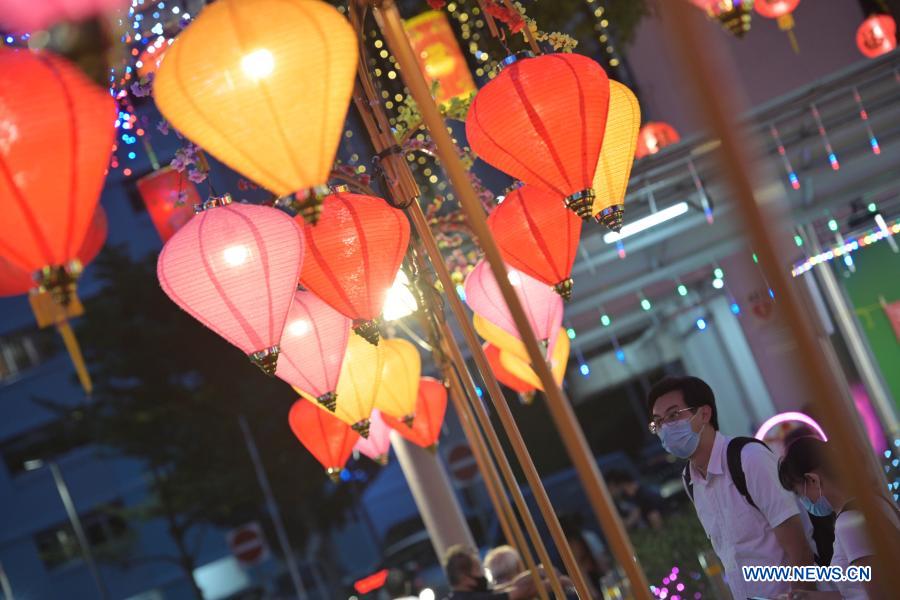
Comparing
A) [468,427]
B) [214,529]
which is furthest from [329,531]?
[468,427]

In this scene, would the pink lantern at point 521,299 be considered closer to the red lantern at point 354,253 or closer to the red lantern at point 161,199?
the red lantern at point 354,253

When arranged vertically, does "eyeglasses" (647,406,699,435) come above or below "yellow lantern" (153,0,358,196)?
below

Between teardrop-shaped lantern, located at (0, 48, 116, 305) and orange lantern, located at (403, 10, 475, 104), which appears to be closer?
teardrop-shaped lantern, located at (0, 48, 116, 305)

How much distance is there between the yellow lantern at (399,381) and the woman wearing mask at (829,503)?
3.41m

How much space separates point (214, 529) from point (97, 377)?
5552mm

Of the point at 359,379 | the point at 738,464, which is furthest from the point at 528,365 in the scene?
the point at 738,464

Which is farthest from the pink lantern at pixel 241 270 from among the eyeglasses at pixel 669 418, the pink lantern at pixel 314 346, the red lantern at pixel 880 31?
the red lantern at pixel 880 31

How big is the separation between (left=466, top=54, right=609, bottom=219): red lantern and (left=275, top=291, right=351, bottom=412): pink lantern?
1.22m

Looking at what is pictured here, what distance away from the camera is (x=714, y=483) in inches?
141

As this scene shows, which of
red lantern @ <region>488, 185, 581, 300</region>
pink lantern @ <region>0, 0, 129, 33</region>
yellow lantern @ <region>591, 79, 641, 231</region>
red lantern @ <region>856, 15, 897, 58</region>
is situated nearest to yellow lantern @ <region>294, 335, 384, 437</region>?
red lantern @ <region>488, 185, 581, 300</region>

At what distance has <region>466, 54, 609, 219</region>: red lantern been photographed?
12.8 feet

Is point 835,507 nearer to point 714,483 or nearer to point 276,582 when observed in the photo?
point 714,483

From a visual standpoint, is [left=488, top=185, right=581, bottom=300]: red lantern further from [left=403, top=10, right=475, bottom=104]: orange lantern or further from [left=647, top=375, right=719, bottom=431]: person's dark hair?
[left=403, top=10, right=475, bottom=104]: orange lantern

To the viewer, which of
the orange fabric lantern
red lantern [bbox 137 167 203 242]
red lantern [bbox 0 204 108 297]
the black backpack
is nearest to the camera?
red lantern [bbox 0 204 108 297]
